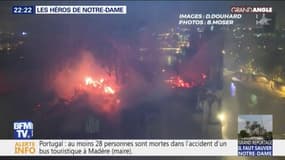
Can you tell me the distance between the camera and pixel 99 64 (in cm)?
173

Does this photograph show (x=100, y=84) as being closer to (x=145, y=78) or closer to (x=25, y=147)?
(x=145, y=78)

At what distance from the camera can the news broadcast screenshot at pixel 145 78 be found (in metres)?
1.71

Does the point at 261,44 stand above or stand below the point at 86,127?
above

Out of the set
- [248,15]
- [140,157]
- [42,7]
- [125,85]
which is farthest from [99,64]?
[248,15]

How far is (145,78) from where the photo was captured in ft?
5.69

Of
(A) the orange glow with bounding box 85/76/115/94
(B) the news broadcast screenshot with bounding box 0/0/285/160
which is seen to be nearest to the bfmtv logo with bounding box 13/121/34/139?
(B) the news broadcast screenshot with bounding box 0/0/285/160

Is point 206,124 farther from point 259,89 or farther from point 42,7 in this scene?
point 42,7

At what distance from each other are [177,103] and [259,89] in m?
0.42
